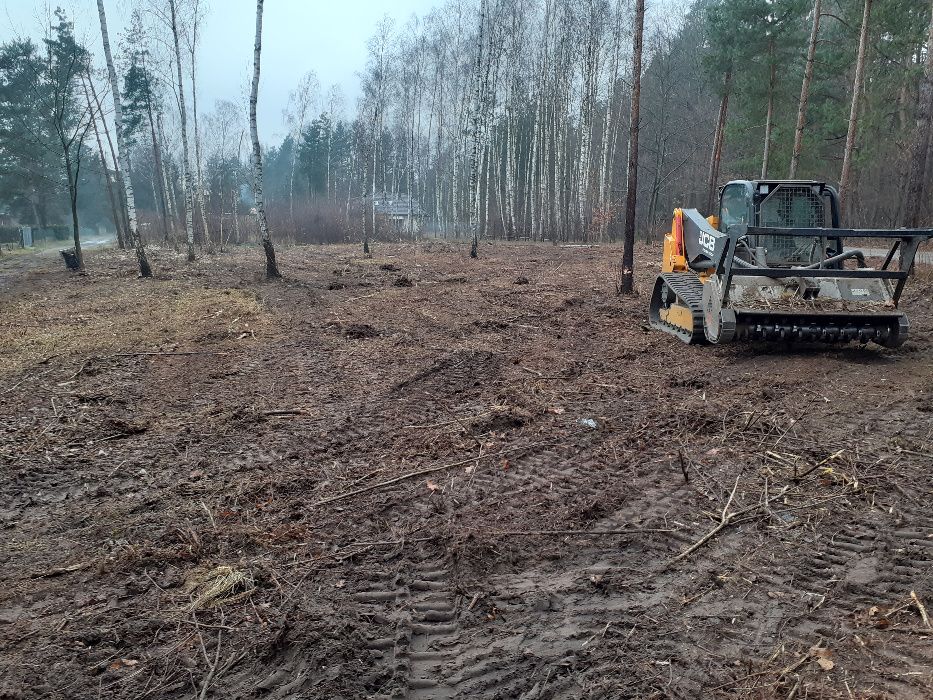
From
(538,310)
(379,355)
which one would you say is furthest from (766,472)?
(538,310)

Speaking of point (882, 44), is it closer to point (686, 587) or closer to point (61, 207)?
point (686, 587)

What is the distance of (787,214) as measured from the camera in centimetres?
907

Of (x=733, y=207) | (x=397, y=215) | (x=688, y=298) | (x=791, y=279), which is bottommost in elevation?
(x=688, y=298)

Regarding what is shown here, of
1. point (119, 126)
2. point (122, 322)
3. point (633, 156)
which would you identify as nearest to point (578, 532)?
point (122, 322)

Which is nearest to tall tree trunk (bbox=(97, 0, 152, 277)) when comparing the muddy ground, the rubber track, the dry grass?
the dry grass

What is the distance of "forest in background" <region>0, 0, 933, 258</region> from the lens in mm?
24781

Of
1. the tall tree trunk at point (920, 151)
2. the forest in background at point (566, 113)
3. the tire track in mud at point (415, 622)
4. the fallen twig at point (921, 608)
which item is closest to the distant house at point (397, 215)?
the forest in background at point (566, 113)

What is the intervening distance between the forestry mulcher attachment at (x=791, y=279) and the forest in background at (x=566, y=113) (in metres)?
14.9

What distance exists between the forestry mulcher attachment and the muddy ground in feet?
1.29

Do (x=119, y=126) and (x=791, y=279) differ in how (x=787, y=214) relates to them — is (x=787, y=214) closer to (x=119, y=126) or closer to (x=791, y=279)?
(x=791, y=279)

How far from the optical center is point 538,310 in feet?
40.2

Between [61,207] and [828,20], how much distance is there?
184ft

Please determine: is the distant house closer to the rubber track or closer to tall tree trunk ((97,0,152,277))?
tall tree trunk ((97,0,152,277))

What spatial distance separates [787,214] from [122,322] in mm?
10543
